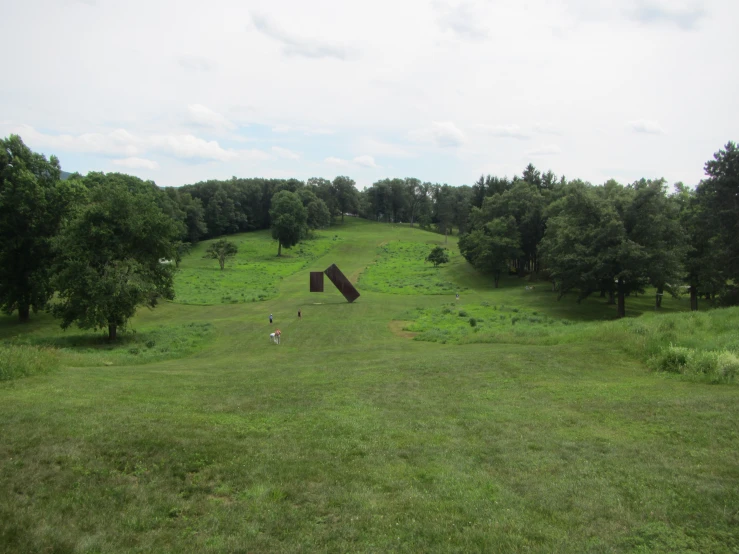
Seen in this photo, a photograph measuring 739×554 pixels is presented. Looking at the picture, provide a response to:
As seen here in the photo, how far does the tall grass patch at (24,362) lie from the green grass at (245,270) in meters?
32.9

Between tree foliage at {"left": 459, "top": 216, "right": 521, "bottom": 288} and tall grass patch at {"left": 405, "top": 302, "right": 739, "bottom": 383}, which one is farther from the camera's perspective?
tree foliage at {"left": 459, "top": 216, "right": 521, "bottom": 288}

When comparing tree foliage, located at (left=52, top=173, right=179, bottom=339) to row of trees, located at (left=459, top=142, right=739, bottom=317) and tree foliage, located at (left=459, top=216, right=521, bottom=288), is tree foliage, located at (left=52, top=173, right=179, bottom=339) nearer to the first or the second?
row of trees, located at (left=459, top=142, right=739, bottom=317)

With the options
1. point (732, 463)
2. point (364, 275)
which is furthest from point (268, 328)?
point (364, 275)

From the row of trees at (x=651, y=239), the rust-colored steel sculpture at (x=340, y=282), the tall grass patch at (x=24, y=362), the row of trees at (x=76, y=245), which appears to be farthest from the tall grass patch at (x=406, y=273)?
the tall grass patch at (x=24, y=362)

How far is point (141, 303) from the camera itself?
32812mm

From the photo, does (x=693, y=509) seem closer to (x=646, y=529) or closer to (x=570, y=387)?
(x=646, y=529)

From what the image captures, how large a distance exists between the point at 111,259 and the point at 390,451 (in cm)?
2885

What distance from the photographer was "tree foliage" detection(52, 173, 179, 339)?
3064cm

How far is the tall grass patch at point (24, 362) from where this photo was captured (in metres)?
14.7

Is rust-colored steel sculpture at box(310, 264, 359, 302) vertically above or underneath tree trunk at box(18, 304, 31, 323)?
above

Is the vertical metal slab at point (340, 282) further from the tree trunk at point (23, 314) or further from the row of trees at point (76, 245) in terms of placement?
the tree trunk at point (23, 314)

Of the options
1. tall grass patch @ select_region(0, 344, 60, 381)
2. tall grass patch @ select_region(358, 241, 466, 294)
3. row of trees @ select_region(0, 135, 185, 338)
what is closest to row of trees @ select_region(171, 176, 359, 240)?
tall grass patch @ select_region(358, 241, 466, 294)

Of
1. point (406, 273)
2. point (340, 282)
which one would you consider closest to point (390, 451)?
point (340, 282)

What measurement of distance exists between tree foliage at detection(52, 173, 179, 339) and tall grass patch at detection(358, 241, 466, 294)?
30.4 m
